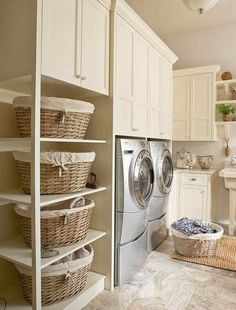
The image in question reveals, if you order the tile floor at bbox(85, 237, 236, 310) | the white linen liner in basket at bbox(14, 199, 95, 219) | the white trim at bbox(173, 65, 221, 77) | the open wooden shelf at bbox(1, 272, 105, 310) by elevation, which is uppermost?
the white trim at bbox(173, 65, 221, 77)

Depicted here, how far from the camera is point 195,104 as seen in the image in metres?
3.66

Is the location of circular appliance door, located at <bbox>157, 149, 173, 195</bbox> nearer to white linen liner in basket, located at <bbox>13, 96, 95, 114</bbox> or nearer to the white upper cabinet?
the white upper cabinet

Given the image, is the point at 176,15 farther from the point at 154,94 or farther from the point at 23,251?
the point at 23,251

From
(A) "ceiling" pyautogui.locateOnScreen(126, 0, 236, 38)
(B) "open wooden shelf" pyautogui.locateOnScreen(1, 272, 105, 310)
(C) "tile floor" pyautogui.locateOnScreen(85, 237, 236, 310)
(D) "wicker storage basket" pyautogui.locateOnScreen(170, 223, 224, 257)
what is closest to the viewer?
(B) "open wooden shelf" pyautogui.locateOnScreen(1, 272, 105, 310)

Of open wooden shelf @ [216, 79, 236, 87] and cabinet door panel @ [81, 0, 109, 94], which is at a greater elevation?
open wooden shelf @ [216, 79, 236, 87]

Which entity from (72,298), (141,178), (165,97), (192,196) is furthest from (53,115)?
(192,196)

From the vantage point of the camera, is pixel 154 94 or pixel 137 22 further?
pixel 154 94

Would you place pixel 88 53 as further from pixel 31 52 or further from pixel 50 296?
pixel 50 296

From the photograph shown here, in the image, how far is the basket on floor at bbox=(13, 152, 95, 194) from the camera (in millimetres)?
1555

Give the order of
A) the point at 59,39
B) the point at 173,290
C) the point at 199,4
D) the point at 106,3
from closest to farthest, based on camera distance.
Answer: the point at 59,39, the point at 106,3, the point at 173,290, the point at 199,4

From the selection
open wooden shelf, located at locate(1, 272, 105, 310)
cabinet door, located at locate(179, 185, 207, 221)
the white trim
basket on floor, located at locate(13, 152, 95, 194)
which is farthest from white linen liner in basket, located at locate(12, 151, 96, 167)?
the white trim

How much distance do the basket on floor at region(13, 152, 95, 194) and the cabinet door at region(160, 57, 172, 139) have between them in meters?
1.50

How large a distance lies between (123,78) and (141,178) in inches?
34.6

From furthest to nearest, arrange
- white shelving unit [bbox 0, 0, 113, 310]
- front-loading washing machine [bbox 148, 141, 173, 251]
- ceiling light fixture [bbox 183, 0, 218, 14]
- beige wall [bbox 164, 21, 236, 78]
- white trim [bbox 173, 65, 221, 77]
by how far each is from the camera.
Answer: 1. beige wall [bbox 164, 21, 236, 78]
2. white trim [bbox 173, 65, 221, 77]
3. front-loading washing machine [bbox 148, 141, 173, 251]
4. ceiling light fixture [bbox 183, 0, 218, 14]
5. white shelving unit [bbox 0, 0, 113, 310]
